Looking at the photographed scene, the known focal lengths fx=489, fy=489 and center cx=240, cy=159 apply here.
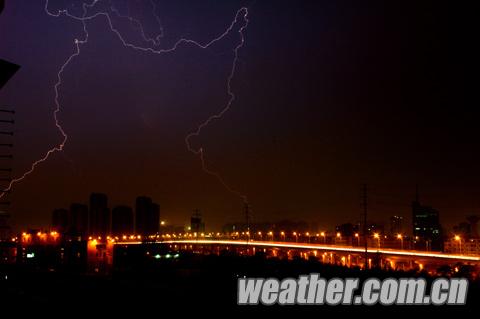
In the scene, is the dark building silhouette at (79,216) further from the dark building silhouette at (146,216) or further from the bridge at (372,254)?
the bridge at (372,254)

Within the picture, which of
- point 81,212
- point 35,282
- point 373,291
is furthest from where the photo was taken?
point 81,212

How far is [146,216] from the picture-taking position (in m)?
111

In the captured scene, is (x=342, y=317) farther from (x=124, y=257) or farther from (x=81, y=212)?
(x=81, y=212)

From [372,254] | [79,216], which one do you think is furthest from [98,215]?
[372,254]

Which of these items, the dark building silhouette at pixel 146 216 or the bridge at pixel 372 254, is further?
the dark building silhouette at pixel 146 216

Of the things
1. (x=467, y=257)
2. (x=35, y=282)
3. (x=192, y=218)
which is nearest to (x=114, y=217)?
(x=192, y=218)

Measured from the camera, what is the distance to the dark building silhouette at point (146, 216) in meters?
109

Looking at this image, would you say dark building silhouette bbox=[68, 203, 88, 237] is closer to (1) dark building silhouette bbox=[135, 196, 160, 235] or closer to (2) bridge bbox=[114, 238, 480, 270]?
(1) dark building silhouette bbox=[135, 196, 160, 235]

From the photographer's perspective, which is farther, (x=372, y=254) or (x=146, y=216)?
(x=146, y=216)

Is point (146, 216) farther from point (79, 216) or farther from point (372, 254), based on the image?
point (372, 254)

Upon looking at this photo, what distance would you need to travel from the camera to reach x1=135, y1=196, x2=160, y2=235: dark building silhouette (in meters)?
109

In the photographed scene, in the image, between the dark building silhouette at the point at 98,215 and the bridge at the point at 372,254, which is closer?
the bridge at the point at 372,254

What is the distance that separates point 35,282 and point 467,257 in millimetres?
36774

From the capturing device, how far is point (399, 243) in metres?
52.0
